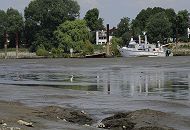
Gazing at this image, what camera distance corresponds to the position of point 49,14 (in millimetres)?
143125

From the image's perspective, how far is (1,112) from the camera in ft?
43.3

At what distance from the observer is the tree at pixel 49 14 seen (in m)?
142

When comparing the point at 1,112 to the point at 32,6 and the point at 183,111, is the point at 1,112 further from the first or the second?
the point at 32,6

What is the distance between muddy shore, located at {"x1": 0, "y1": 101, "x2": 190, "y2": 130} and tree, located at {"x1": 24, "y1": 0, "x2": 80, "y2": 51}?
12621 cm

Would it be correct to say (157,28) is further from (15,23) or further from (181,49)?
(15,23)

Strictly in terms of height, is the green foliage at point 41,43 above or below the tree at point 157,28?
below

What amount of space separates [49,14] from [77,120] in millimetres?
130406

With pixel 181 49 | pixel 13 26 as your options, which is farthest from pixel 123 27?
pixel 181 49

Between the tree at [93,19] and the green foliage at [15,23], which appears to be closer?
the green foliage at [15,23]

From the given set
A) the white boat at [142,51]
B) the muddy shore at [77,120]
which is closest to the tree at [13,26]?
the white boat at [142,51]

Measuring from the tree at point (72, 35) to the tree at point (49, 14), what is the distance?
31.7 ft

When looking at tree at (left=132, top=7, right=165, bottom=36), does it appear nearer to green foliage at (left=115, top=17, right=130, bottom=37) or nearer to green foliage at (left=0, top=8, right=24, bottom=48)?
green foliage at (left=115, top=17, right=130, bottom=37)

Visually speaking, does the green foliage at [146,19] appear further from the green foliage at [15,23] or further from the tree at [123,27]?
the green foliage at [15,23]

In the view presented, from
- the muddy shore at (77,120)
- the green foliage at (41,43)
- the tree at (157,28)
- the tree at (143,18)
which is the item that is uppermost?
the tree at (143,18)
